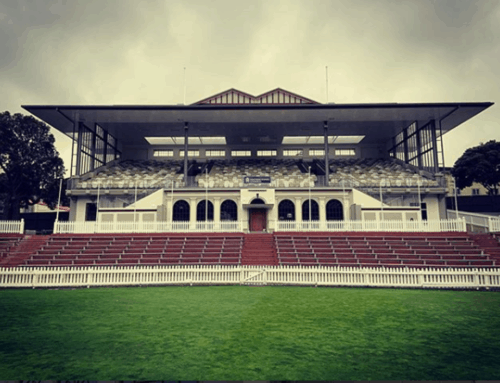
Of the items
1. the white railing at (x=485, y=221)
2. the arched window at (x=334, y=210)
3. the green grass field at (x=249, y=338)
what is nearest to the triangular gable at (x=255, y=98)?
the arched window at (x=334, y=210)

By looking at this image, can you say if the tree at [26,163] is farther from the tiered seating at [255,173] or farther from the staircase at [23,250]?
the tiered seating at [255,173]

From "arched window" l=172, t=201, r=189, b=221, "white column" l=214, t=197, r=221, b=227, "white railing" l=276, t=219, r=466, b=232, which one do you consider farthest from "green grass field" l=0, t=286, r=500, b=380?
"arched window" l=172, t=201, r=189, b=221

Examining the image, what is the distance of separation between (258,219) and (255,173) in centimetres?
848

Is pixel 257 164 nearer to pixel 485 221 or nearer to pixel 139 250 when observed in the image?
pixel 139 250

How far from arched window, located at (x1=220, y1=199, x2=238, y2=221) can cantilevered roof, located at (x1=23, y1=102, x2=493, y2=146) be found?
32.0ft

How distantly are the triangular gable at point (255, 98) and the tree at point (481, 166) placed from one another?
102ft

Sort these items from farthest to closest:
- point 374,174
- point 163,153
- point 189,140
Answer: point 163,153
point 189,140
point 374,174

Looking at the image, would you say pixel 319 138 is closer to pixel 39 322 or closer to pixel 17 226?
pixel 17 226

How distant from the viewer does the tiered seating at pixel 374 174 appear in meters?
37.3

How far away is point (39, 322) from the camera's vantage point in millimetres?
9828

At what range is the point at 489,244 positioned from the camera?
83.6 feet

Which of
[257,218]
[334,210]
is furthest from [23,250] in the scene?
[334,210]

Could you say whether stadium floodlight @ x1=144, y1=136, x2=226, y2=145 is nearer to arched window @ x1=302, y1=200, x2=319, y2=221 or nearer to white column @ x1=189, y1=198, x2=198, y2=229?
white column @ x1=189, y1=198, x2=198, y2=229

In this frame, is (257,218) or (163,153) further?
(163,153)
